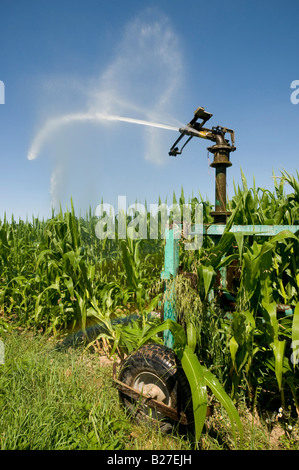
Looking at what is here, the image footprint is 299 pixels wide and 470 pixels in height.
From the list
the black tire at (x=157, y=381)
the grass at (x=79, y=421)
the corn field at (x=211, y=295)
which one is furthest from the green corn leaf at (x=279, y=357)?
the black tire at (x=157, y=381)

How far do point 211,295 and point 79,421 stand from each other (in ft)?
4.34

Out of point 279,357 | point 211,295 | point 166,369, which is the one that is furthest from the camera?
point 211,295

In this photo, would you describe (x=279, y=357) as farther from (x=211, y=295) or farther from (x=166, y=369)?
(x=211, y=295)

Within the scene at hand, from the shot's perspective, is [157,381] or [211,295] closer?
[157,381]

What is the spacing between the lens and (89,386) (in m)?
1.87

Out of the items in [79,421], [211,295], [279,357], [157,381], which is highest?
[211,295]

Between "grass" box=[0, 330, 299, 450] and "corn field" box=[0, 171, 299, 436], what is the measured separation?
0.22m

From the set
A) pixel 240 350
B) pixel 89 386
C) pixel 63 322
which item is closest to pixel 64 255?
pixel 63 322

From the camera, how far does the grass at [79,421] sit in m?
1.38

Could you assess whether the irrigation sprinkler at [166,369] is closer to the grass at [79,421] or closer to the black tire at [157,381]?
the black tire at [157,381]

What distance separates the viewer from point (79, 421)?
1.51m

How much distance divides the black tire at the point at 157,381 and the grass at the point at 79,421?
2.6 inches

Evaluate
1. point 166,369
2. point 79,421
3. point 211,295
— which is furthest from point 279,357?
point 79,421

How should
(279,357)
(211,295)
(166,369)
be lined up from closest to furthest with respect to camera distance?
(279,357), (166,369), (211,295)
